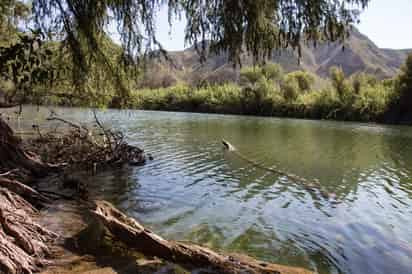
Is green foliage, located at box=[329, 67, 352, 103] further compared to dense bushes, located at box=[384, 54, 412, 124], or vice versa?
green foliage, located at box=[329, 67, 352, 103]

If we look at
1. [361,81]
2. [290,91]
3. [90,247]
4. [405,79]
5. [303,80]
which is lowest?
[90,247]

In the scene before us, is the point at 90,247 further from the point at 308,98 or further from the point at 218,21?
the point at 308,98

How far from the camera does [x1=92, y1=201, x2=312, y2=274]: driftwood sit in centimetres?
425

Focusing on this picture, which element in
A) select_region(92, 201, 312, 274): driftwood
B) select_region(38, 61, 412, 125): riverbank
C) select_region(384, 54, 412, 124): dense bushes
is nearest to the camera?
select_region(92, 201, 312, 274): driftwood

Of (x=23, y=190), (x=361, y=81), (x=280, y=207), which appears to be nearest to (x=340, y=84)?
(x=361, y=81)

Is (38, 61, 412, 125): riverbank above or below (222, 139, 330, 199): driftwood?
above

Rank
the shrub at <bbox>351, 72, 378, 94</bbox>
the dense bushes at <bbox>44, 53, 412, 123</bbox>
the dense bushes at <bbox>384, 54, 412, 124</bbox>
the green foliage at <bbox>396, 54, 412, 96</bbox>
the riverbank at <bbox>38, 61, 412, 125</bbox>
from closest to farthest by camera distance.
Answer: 1. the green foliage at <bbox>396, 54, 412, 96</bbox>
2. the dense bushes at <bbox>384, 54, 412, 124</bbox>
3. the dense bushes at <bbox>44, 53, 412, 123</bbox>
4. the riverbank at <bbox>38, 61, 412, 125</bbox>
5. the shrub at <bbox>351, 72, 378, 94</bbox>

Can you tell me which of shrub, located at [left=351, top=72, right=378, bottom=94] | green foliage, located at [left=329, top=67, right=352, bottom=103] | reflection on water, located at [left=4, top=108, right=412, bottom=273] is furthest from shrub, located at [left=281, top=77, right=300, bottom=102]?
reflection on water, located at [left=4, top=108, right=412, bottom=273]

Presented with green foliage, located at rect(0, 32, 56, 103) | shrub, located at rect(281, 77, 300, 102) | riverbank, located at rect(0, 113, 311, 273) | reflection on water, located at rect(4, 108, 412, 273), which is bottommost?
reflection on water, located at rect(4, 108, 412, 273)

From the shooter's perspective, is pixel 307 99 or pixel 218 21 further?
pixel 307 99

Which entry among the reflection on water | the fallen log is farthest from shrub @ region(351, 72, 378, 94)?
the fallen log

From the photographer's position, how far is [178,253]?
439 centimetres

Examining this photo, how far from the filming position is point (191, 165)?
13836mm

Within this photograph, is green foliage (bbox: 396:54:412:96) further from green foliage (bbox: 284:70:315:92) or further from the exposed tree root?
the exposed tree root
